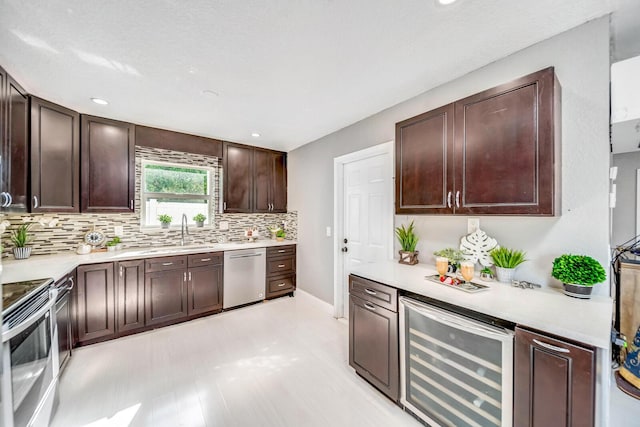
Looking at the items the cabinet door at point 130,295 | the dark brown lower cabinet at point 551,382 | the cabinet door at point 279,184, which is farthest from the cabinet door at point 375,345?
the cabinet door at point 279,184

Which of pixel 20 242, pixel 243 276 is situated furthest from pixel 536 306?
pixel 20 242

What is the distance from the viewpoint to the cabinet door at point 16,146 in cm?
210

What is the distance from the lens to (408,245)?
2.52 meters

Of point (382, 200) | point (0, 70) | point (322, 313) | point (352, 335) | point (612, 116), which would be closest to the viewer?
point (612, 116)

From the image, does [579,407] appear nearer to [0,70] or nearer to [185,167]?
[0,70]

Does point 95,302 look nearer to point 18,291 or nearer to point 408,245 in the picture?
point 18,291

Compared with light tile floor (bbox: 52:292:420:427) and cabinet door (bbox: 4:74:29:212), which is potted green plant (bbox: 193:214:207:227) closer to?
light tile floor (bbox: 52:292:420:427)

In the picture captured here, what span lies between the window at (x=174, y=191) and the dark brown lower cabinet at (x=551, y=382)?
3.85 m

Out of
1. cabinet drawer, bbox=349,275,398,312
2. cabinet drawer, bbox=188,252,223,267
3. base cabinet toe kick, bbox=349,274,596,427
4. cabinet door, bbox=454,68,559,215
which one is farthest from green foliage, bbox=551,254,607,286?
cabinet drawer, bbox=188,252,223,267

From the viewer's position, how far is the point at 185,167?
379 cm

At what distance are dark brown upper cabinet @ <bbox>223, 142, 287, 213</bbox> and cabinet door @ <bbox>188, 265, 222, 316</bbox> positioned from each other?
938 millimetres

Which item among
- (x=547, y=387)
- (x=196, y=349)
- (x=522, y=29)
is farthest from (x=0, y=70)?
(x=547, y=387)

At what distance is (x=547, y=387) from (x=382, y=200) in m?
2.00

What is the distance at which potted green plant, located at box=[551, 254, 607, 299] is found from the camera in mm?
1497
